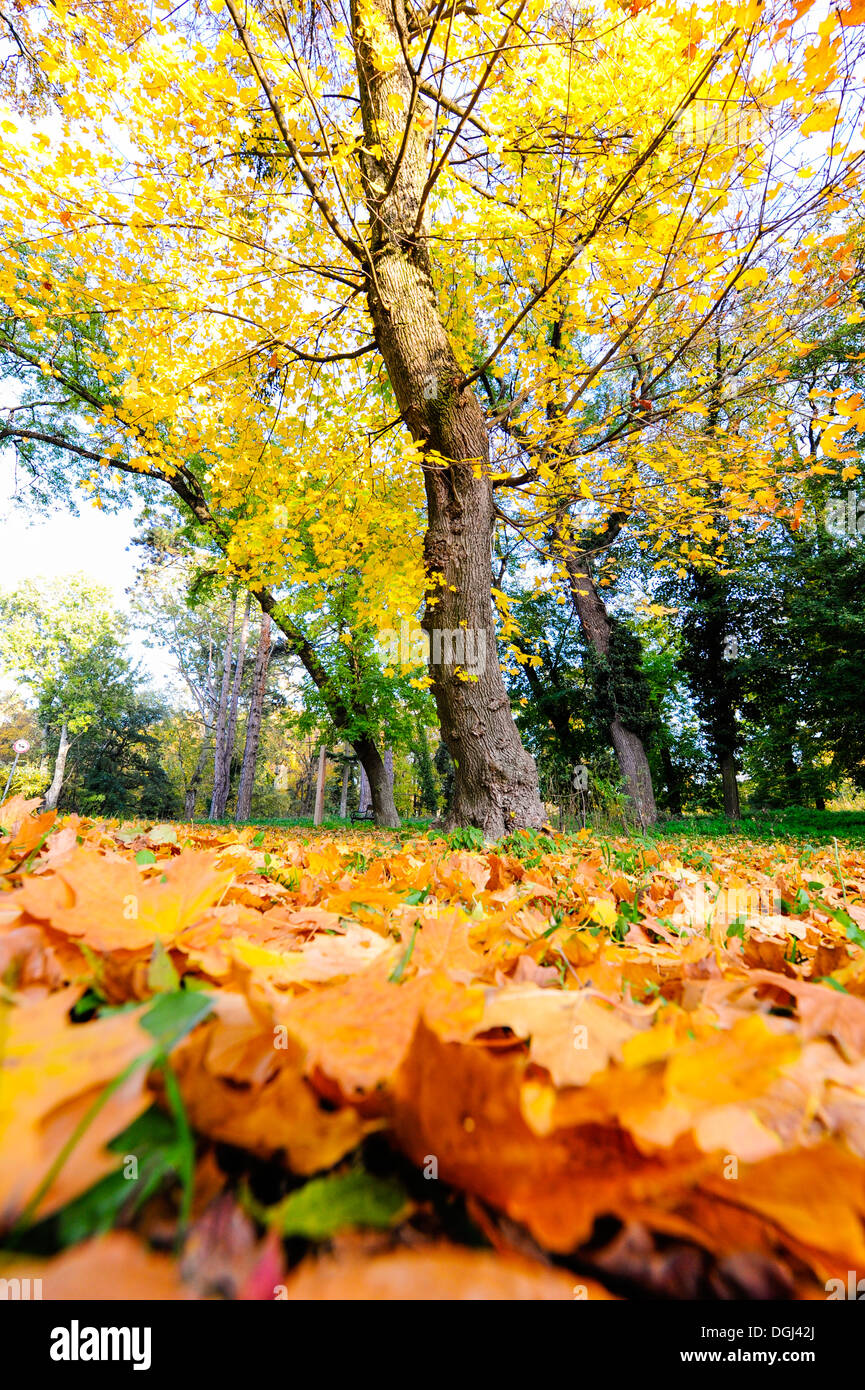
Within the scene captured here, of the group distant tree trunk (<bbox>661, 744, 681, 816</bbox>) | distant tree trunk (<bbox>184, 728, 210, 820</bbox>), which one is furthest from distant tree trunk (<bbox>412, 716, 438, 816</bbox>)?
distant tree trunk (<bbox>184, 728, 210, 820</bbox>)

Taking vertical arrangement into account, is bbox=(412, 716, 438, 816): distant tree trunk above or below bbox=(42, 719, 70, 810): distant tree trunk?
below

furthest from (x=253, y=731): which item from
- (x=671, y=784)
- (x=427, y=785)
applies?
(x=671, y=784)

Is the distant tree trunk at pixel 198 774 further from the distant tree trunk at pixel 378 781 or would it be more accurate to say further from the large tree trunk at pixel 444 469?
the large tree trunk at pixel 444 469

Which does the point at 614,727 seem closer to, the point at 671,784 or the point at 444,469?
the point at 671,784

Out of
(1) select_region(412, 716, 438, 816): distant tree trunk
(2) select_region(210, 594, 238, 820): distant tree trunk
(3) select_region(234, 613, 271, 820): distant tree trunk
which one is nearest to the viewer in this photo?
(3) select_region(234, 613, 271, 820): distant tree trunk

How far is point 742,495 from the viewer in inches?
223

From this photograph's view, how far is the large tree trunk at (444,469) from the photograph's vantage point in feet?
14.0

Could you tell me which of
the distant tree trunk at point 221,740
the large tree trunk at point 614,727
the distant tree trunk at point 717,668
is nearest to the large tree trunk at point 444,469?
the large tree trunk at point 614,727

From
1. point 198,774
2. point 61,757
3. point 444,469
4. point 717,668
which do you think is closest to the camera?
point 444,469

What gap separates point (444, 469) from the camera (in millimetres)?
4621

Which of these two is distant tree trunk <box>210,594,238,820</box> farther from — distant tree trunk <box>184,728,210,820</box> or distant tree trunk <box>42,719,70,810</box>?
distant tree trunk <box>42,719,70,810</box>

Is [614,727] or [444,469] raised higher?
Result: [444,469]

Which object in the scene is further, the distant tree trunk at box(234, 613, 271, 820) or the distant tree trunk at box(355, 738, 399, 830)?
the distant tree trunk at box(234, 613, 271, 820)

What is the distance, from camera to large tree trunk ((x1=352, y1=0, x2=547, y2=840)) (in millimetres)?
4277
